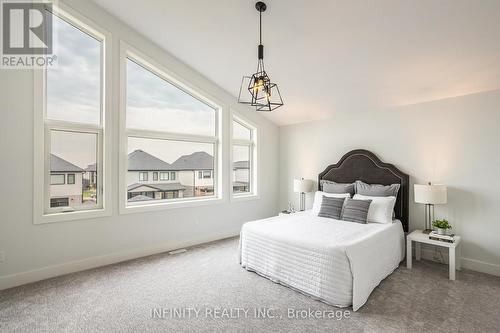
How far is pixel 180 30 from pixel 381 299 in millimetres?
4026

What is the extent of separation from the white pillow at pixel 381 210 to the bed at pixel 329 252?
0.15 m

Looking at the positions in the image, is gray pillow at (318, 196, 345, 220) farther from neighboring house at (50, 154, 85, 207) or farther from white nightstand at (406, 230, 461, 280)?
neighboring house at (50, 154, 85, 207)

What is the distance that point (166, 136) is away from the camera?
4.26m

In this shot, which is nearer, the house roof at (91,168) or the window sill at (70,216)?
the window sill at (70,216)

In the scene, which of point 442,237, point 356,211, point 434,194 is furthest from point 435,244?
point 356,211

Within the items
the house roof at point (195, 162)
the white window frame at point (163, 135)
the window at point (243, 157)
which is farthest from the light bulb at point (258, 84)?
the window at point (243, 157)

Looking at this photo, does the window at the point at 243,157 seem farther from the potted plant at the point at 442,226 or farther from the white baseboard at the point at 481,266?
the white baseboard at the point at 481,266

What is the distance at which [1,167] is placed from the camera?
2.81 meters

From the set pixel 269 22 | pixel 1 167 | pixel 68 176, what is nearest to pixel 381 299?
pixel 269 22

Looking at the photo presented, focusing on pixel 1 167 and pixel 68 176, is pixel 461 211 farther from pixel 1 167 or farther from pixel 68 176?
pixel 1 167

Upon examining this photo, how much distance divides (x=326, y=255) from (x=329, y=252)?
0.04 m

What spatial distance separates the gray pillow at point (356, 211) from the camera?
3609 millimetres

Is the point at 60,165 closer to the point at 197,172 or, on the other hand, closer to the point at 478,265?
the point at 197,172

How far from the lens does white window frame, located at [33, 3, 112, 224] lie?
3.03m
